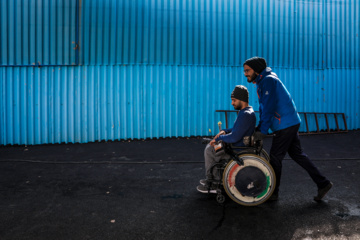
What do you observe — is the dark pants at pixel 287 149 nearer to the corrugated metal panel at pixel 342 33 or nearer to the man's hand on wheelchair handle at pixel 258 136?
A: the man's hand on wheelchair handle at pixel 258 136

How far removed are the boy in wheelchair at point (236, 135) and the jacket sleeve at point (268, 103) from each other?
12 cm

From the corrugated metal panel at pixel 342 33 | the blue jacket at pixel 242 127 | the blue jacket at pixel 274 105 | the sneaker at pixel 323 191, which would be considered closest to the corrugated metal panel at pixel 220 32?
the corrugated metal panel at pixel 342 33

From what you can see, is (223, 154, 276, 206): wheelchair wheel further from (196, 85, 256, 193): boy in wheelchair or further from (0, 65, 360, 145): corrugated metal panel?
(0, 65, 360, 145): corrugated metal panel

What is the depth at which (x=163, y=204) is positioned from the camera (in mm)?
3580

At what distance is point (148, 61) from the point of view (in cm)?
860

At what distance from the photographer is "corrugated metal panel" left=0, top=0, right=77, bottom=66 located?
7859 millimetres

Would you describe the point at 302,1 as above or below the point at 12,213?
above

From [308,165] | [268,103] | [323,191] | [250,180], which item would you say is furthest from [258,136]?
[323,191]

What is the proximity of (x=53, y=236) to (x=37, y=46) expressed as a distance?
6.58 meters

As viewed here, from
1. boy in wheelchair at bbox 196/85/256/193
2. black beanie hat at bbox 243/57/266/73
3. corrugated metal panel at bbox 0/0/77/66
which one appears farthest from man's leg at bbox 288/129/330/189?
corrugated metal panel at bbox 0/0/77/66

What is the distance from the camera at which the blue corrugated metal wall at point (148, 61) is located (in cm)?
796

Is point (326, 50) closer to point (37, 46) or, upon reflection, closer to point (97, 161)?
point (97, 161)

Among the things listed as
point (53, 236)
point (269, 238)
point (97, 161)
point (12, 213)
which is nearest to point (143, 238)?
point (53, 236)

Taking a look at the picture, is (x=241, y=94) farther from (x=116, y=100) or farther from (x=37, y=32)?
(x=37, y=32)
